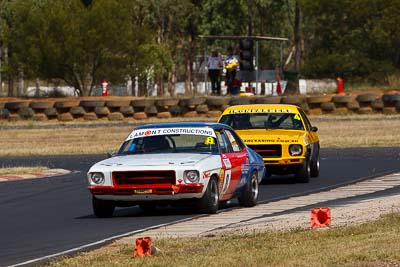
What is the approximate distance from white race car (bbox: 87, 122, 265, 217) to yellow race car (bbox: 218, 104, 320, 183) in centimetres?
394

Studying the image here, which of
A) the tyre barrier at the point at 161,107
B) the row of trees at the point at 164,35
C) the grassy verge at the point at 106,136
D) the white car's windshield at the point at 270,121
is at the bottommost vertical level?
the grassy verge at the point at 106,136

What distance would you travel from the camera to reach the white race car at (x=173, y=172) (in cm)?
1502

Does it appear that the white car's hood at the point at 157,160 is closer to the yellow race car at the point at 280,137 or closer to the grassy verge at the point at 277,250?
the grassy verge at the point at 277,250

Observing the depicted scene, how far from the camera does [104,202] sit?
50.4 ft

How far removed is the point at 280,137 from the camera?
20938mm

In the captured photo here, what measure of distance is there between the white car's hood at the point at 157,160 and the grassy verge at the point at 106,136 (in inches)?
596

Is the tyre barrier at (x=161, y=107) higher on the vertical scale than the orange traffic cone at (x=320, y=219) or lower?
lower

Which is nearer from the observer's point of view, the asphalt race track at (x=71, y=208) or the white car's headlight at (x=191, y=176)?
the asphalt race track at (x=71, y=208)

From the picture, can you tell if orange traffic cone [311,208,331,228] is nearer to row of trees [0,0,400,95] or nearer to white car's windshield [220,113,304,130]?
white car's windshield [220,113,304,130]

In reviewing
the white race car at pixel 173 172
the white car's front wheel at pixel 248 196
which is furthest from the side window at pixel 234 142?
the white car's front wheel at pixel 248 196

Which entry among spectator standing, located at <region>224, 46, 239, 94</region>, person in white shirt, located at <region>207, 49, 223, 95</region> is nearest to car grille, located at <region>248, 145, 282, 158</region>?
spectator standing, located at <region>224, 46, 239, 94</region>

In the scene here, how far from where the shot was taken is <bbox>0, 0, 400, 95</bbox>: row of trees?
51.8 m

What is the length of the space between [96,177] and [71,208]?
1835 mm

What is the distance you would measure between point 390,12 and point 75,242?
159 feet
